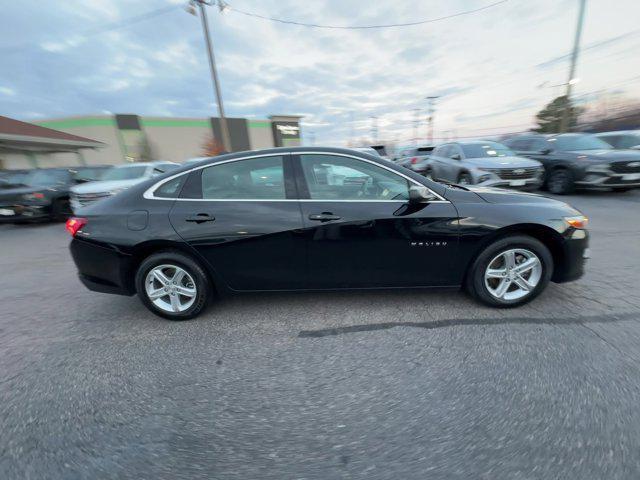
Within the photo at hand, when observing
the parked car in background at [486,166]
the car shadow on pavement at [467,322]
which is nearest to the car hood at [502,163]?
the parked car in background at [486,166]

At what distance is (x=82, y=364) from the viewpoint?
259cm

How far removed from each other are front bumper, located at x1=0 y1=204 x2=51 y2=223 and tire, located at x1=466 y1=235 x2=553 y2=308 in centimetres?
1037

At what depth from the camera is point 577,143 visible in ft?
30.5

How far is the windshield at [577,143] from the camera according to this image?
9.14 metres

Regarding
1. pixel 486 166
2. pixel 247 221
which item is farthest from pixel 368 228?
pixel 486 166

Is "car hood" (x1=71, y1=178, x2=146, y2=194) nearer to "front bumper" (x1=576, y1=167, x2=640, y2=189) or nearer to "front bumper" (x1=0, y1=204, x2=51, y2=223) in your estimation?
"front bumper" (x1=0, y1=204, x2=51, y2=223)

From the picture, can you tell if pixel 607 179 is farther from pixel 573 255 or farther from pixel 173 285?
pixel 173 285

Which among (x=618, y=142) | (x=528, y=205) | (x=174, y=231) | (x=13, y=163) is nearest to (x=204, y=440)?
(x=174, y=231)

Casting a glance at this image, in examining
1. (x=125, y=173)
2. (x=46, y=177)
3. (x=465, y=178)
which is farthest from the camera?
(x=46, y=177)

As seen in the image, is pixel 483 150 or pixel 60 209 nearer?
pixel 60 209

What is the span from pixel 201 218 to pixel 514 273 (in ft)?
9.68

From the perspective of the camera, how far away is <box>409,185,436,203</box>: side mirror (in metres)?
2.83

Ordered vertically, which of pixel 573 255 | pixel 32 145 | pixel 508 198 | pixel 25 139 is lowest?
pixel 573 255

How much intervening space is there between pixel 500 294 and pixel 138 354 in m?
3.26
